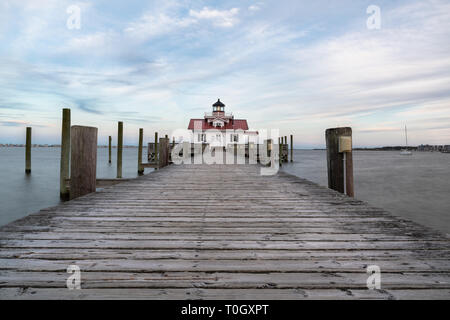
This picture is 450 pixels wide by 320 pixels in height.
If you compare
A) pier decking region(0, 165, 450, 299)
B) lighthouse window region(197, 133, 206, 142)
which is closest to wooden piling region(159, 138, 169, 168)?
pier decking region(0, 165, 450, 299)

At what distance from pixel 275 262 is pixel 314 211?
1.81 metres

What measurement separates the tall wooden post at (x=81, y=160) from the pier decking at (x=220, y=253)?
0.92 metres

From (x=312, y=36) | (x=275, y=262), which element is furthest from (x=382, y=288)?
(x=312, y=36)

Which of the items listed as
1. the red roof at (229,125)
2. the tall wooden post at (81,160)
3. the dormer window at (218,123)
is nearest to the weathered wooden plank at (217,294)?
the tall wooden post at (81,160)

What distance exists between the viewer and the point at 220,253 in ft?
7.11

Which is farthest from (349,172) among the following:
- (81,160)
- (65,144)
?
(65,144)

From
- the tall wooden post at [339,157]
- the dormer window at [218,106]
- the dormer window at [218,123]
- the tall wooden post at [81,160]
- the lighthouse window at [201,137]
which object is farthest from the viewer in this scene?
the dormer window at [218,106]

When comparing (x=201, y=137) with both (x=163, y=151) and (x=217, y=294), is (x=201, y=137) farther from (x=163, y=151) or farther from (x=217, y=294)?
(x=217, y=294)

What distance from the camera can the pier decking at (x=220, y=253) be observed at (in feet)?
5.35

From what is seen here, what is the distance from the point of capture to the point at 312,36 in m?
13.2

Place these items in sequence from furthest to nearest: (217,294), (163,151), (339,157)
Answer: (163,151) < (339,157) < (217,294)

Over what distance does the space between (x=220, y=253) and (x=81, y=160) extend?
350cm

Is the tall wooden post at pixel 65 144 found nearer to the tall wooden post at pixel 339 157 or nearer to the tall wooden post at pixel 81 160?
the tall wooden post at pixel 81 160
